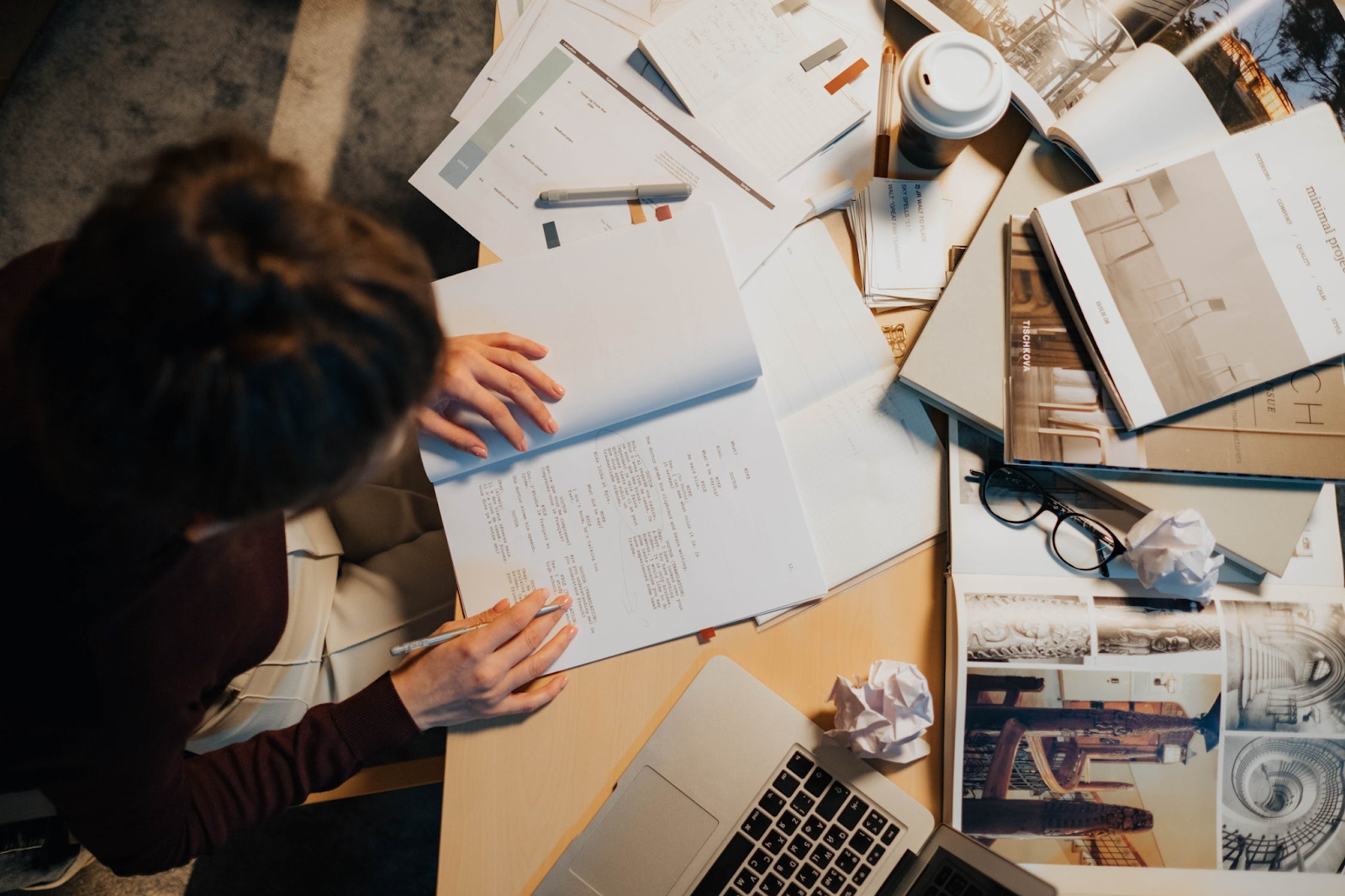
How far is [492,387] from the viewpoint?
713 millimetres

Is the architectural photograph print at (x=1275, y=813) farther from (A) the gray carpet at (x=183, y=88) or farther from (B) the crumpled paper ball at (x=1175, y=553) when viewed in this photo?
(A) the gray carpet at (x=183, y=88)

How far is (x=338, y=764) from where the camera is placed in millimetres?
732

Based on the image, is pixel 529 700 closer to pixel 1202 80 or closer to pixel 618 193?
pixel 618 193

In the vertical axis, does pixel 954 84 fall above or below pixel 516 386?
above

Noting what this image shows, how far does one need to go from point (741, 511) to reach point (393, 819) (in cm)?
97

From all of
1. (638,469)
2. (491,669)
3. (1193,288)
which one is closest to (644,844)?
(491,669)

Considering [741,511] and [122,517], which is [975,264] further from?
[122,517]

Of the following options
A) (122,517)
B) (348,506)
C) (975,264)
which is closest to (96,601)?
(122,517)

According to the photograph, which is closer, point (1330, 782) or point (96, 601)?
point (96, 601)

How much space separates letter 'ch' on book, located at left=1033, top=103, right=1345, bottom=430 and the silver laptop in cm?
39

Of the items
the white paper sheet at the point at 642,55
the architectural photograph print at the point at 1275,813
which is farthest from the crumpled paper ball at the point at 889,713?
the white paper sheet at the point at 642,55

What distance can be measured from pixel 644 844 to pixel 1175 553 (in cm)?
50

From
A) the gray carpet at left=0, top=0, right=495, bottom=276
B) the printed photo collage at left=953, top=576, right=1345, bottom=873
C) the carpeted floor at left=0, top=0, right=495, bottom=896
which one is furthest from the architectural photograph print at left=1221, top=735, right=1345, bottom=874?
the gray carpet at left=0, top=0, right=495, bottom=276

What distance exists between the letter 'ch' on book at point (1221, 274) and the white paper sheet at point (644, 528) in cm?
30
